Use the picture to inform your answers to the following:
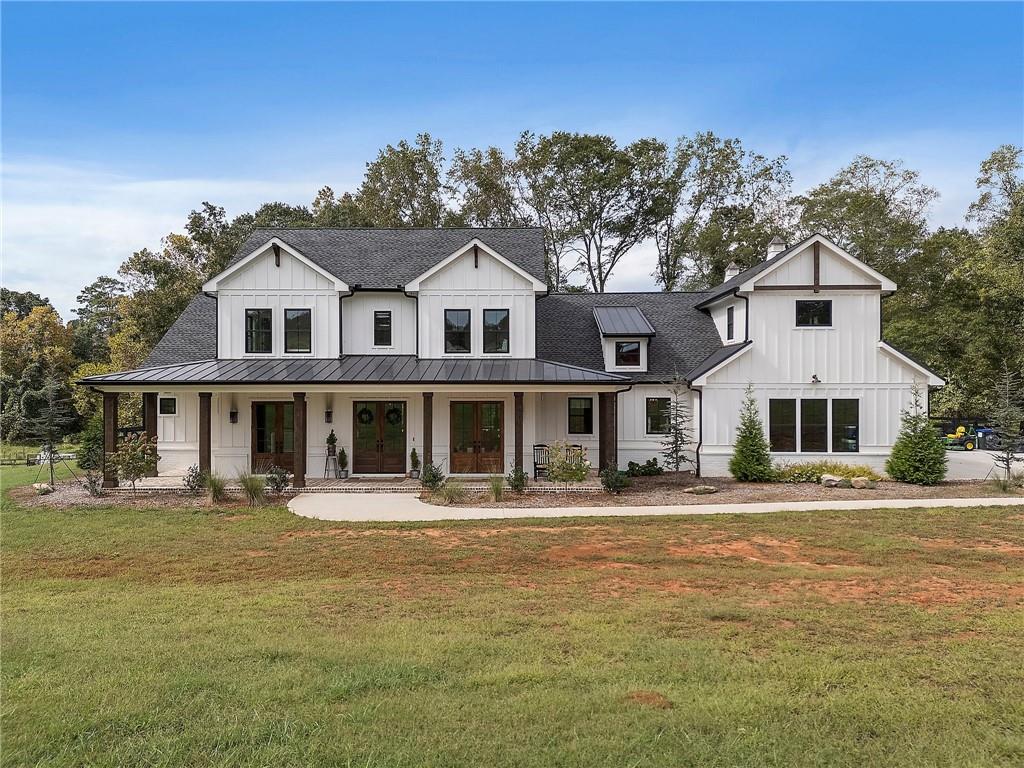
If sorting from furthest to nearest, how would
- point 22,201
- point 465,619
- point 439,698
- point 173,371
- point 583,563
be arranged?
point 173,371
point 22,201
point 583,563
point 465,619
point 439,698

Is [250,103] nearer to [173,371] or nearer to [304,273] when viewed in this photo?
[304,273]

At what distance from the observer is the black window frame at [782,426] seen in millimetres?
18656

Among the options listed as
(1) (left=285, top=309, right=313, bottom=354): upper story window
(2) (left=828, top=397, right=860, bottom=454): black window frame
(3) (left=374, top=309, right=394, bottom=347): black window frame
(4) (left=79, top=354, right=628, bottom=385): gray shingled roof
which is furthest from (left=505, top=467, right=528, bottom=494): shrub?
(2) (left=828, top=397, right=860, bottom=454): black window frame

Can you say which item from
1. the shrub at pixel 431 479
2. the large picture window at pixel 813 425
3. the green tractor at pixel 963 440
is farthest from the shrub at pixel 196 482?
the green tractor at pixel 963 440

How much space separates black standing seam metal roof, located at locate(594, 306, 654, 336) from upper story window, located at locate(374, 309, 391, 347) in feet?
24.3

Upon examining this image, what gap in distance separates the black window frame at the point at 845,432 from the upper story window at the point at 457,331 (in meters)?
12.0

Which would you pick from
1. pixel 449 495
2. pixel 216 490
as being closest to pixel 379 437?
pixel 449 495

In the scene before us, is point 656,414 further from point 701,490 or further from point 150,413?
point 150,413

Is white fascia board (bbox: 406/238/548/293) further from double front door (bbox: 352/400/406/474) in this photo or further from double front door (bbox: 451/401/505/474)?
Result: double front door (bbox: 451/401/505/474)

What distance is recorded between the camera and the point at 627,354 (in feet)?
68.9

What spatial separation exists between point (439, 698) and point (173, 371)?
54.5 ft

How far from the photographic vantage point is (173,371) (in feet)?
58.0

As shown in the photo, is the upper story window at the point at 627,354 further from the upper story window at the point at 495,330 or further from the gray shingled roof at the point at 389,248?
the upper story window at the point at 495,330

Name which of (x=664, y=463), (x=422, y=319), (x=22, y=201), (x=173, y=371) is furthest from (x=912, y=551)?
(x=173, y=371)
